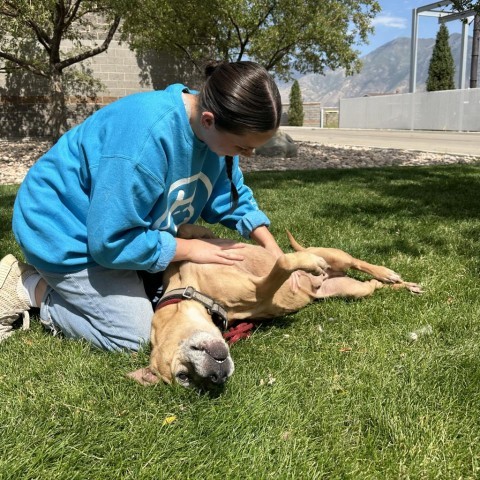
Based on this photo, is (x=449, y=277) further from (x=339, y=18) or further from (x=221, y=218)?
(x=339, y=18)

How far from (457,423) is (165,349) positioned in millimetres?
1347

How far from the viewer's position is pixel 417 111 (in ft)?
92.0

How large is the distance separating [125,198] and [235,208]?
117cm

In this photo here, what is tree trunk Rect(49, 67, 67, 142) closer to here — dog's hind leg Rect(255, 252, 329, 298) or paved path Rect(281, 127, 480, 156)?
paved path Rect(281, 127, 480, 156)

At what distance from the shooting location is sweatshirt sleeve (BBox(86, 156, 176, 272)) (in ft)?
7.87

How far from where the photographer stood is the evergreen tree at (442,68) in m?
29.6

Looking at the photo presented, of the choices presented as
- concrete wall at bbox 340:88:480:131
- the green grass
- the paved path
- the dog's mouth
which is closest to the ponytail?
the green grass

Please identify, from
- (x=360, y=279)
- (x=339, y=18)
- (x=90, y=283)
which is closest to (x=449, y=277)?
(x=360, y=279)

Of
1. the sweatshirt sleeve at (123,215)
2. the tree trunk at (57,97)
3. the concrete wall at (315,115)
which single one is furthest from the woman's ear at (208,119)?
the concrete wall at (315,115)

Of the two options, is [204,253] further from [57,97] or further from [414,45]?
[414,45]

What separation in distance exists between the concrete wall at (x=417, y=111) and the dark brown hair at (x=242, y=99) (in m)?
24.9

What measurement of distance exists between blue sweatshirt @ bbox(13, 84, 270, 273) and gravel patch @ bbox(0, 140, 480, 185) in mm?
7268

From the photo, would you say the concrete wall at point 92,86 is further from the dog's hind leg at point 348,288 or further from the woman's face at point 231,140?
the woman's face at point 231,140

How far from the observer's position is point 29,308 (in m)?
3.17
